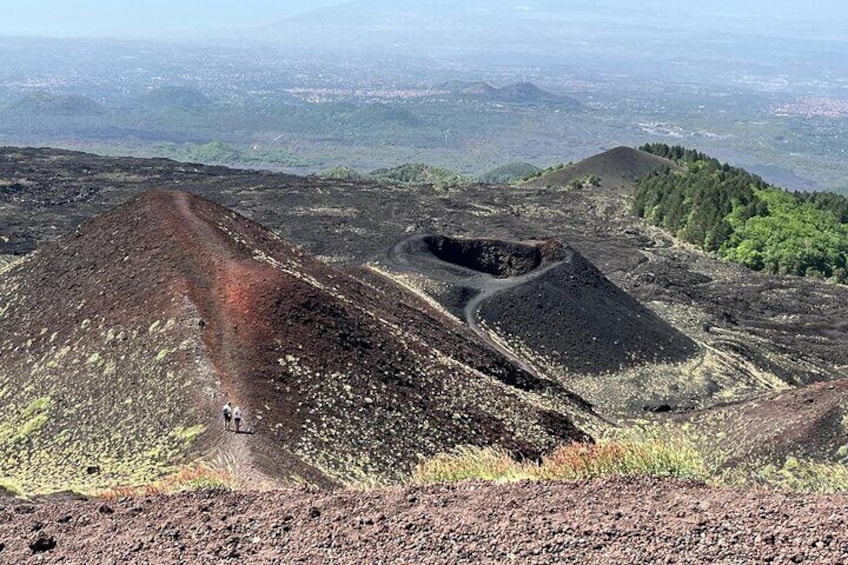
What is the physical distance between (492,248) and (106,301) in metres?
24.1

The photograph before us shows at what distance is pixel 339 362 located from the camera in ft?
66.2

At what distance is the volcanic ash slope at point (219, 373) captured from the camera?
16516 mm

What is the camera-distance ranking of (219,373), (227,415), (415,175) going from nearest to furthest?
(227,415), (219,373), (415,175)

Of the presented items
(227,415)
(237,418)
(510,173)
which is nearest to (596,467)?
(237,418)

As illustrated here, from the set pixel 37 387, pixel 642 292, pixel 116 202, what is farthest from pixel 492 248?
pixel 116 202

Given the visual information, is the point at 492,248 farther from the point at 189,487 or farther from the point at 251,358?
the point at 189,487

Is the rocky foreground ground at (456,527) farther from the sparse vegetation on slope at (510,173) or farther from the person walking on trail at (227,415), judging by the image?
the sparse vegetation on slope at (510,173)

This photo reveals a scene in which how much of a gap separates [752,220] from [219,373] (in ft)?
200

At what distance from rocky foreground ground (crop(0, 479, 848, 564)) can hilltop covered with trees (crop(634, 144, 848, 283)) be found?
57883 millimetres

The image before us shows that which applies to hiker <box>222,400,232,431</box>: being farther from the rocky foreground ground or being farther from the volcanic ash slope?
the rocky foreground ground

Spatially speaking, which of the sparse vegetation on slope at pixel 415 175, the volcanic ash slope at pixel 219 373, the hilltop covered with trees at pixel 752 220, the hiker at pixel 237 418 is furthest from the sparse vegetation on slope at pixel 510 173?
the hiker at pixel 237 418

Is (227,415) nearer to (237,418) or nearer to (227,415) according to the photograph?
(227,415)

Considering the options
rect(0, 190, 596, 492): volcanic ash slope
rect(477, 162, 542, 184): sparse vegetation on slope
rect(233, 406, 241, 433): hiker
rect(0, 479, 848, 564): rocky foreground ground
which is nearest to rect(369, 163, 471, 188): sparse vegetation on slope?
rect(477, 162, 542, 184): sparse vegetation on slope

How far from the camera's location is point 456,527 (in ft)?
31.6
